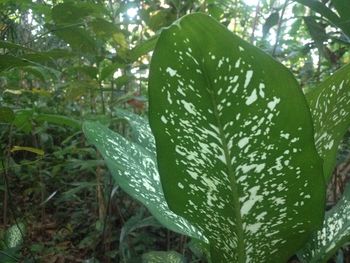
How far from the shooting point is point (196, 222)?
534mm

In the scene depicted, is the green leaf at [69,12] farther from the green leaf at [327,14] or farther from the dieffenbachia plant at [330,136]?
the dieffenbachia plant at [330,136]

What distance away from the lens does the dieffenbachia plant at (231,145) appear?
0.41 m

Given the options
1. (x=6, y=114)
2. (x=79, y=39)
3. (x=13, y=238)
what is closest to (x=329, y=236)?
(x=6, y=114)

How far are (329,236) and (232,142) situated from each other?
0.35m

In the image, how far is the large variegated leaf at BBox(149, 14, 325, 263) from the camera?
411mm

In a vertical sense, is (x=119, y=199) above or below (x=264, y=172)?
below

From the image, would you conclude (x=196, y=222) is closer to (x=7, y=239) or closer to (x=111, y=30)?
(x=7, y=239)

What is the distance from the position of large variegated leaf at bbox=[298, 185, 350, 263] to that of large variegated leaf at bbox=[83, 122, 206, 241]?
218 mm

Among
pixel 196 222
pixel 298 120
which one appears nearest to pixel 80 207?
pixel 196 222

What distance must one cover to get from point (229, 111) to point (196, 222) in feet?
0.58

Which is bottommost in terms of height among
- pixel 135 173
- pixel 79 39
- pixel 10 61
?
pixel 135 173

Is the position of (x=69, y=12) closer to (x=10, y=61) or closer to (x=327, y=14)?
(x=10, y=61)

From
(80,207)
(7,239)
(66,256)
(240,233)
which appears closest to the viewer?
(240,233)

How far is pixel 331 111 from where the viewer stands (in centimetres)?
60
